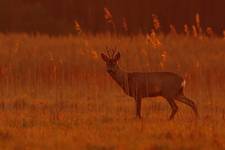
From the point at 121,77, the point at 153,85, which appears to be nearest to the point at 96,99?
the point at 121,77

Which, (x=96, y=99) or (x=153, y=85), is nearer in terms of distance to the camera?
(x=153, y=85)

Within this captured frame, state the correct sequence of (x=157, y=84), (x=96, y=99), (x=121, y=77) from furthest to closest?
1. (x=96, y=99)
2. (x=121, y=77)
3. (x=157, y=84)

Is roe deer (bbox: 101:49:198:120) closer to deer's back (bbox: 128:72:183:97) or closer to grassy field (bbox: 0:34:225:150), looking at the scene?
deer's back (bbox: 128:72:183:97)

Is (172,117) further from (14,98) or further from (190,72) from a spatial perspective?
(190,72)

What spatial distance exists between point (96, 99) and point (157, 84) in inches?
Answer: 99.2

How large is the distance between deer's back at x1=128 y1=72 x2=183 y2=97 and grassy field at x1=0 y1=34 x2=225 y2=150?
1.20 feet

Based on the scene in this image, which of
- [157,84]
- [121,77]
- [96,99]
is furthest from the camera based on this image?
[96,99]

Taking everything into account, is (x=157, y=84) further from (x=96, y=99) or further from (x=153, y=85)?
(x=96, y=99)

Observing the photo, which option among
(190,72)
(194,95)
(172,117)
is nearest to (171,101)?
(172,117)

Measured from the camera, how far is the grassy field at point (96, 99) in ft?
32.4

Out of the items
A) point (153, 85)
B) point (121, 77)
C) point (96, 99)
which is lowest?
point (96, 99)

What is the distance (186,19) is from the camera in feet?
105

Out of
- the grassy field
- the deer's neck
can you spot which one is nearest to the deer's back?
the deer's neck

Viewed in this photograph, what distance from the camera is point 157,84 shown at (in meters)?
12.2
